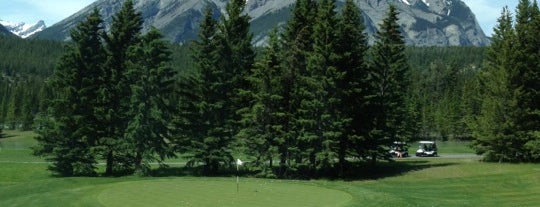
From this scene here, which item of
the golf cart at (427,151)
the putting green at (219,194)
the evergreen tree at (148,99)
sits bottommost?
the putting green at (219,194)

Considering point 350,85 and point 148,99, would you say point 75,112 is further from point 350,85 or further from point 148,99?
point 350,85

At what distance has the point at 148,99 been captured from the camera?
44094 millimetres

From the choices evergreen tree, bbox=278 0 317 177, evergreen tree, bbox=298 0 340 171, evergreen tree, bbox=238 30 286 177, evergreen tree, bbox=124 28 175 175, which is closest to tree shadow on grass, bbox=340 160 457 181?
evergreen tree, bbox=298 0 340 171

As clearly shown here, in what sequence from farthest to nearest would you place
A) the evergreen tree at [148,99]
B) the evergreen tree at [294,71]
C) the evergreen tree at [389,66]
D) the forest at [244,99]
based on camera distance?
the evergreen tree at [389,66] < the evergreen tree at [148,99] < the evergreen tree at [294,71] < the forest at [244,99]

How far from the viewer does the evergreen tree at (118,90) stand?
146ft

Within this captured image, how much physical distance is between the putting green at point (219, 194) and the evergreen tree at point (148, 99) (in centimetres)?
1239

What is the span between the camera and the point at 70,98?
146 ft

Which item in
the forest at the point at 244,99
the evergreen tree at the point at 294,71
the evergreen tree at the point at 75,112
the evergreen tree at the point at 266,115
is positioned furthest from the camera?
the evergreen tree at the point at 75,112

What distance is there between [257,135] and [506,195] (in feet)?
60.1

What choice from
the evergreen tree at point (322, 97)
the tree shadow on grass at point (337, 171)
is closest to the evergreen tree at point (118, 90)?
the tree shadow on grass at point (337, 171)

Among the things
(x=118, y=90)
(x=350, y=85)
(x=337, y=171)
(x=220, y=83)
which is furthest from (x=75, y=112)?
(x=350, y=85)

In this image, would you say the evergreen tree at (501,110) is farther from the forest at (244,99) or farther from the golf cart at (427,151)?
the golf cart at (427,151)

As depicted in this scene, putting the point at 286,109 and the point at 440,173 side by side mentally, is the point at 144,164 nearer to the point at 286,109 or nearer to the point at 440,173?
the point at 286,109

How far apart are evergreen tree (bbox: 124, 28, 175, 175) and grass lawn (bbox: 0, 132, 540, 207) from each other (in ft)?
19.5
